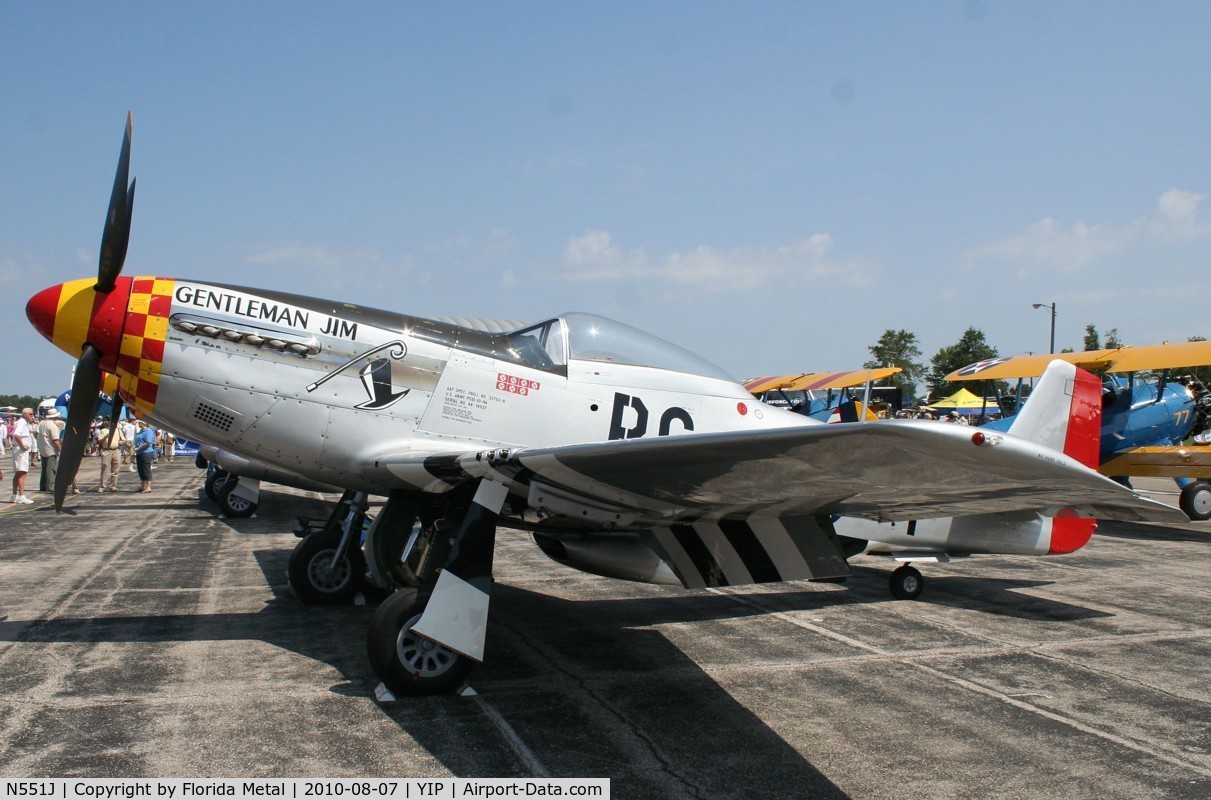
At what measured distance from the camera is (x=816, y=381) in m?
29.4

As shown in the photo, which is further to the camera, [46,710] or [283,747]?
[46,710]

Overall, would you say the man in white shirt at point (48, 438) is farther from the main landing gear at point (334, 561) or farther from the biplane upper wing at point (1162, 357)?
the biplane upper wing at point (1162, 357)

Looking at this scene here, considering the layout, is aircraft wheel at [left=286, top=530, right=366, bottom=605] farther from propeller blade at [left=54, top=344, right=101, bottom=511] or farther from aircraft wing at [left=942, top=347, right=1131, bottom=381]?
aircraft wing at [left=942, top=347, right=1131, bottom=381]

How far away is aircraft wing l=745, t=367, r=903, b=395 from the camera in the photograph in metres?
27.3

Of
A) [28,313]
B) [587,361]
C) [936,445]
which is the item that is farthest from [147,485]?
[936,445]

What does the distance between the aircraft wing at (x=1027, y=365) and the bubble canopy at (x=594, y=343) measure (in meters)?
12.3

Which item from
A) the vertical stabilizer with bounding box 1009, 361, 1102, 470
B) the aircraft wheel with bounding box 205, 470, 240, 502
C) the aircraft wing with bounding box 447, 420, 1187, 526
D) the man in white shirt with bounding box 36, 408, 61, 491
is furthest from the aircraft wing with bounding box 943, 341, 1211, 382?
the man in white shirt with bounding box 36, 408, 61, 491

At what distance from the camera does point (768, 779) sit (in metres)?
3.65

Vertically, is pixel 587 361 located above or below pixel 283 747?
above

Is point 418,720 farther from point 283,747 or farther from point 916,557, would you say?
point 916,557

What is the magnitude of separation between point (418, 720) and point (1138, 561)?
912cm

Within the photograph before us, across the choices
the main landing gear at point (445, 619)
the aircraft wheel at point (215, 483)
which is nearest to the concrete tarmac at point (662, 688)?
the main landing gear at point (445, 619)

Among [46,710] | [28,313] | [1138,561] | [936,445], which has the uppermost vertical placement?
[28,313]

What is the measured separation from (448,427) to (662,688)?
2.06 meters
